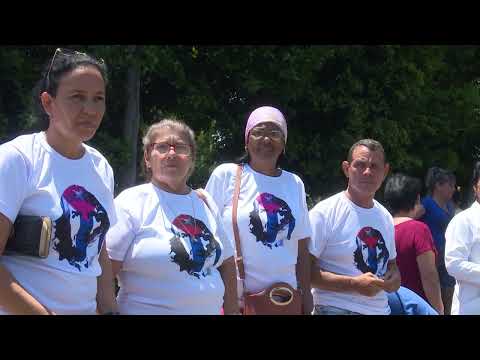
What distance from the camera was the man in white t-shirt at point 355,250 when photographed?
441 cm

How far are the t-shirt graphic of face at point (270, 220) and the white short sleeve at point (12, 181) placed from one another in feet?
5.11

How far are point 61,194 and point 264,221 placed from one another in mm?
1456

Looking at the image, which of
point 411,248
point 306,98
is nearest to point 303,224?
point 411,248

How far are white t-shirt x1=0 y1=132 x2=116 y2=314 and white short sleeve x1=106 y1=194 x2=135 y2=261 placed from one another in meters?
0.35

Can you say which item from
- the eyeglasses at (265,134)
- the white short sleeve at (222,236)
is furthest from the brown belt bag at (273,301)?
the eyeglasses at (265,134)

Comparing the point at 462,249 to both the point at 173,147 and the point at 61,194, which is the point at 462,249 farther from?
the point at 61,194

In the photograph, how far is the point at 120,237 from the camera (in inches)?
136

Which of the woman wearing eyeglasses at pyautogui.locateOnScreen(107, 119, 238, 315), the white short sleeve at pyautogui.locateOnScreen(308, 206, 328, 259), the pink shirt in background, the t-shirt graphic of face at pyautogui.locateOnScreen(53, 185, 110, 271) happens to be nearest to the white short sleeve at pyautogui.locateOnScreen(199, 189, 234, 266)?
the woman wearing eyeglasses at pyautogui.locateOnScreen(107, 119, 238, 315)

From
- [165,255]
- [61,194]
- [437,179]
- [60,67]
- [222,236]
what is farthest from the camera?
[437,179]

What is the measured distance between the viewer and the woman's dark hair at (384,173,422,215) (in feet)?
18.5
